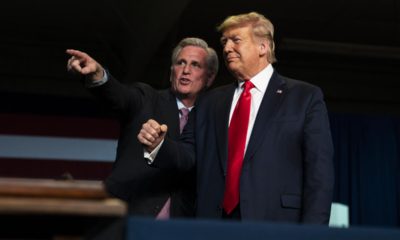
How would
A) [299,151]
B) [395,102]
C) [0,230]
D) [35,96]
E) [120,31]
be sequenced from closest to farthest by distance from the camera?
[0,230] → [299,151] → [120,31] → [35,96] → [395,102]

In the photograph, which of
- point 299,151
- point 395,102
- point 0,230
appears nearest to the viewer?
point 0,230

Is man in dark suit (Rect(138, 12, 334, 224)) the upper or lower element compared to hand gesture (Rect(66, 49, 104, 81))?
lower

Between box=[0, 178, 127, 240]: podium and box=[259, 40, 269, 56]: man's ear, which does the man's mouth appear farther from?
box=[0, 178, 127, 240]: podium

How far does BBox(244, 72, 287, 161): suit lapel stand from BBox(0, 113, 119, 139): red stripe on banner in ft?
15.4

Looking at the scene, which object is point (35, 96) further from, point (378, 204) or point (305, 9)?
point (378, 204)

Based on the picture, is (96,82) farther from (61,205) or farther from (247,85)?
(61,205)

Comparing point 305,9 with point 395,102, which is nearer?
point 305,9

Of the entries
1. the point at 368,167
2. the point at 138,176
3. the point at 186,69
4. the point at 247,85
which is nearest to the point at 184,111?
the point at 186,69

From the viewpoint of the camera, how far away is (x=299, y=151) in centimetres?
171

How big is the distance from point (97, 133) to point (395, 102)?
10.5 feet

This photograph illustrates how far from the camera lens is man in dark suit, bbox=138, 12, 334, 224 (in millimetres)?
1638

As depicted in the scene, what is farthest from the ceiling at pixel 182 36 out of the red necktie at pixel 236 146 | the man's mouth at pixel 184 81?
the red necktie at pixel 236 146

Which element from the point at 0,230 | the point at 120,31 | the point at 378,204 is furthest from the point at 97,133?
the point at 0,230

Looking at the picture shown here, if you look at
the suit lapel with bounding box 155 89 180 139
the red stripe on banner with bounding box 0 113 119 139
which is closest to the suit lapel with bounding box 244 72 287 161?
the suit lapel with bounding box 155 89 180 139
